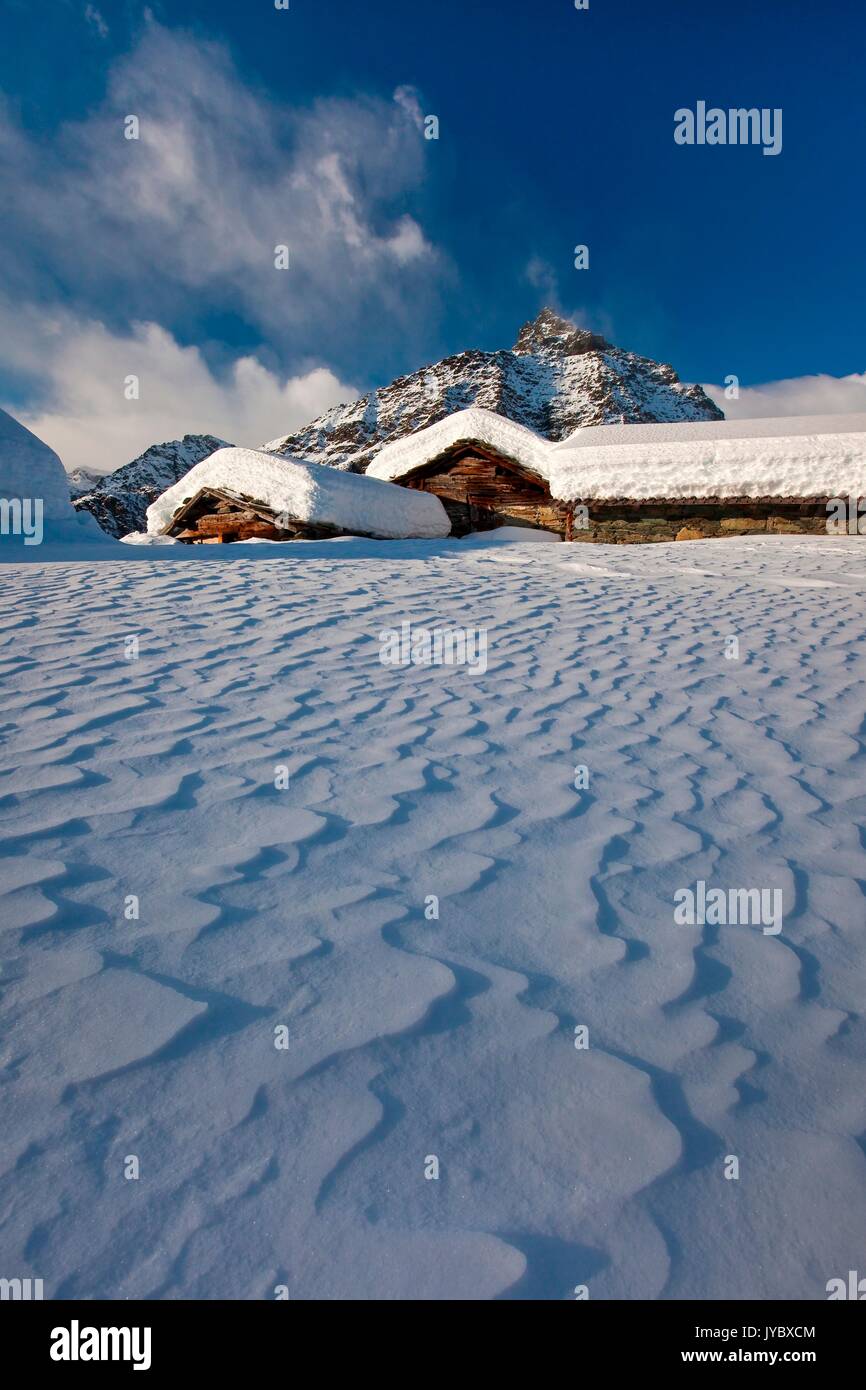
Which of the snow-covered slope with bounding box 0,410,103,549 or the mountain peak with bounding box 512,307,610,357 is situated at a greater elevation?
the mountain peak with bounding box 512,307,610,357

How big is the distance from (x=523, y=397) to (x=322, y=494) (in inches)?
3092

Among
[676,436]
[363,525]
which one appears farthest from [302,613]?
[676,436]

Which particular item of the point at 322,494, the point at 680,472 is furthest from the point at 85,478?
the point at 680,472

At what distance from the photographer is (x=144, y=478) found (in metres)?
60.2

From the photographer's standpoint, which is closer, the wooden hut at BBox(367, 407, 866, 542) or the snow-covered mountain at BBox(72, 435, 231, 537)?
the wooden hut at BBox(367, 407, 866, 542)

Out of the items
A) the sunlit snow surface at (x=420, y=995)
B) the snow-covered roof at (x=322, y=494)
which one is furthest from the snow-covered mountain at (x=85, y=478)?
the sunlit snow surface at (x=420, y=995)

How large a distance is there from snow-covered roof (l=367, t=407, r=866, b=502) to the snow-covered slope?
347 inches

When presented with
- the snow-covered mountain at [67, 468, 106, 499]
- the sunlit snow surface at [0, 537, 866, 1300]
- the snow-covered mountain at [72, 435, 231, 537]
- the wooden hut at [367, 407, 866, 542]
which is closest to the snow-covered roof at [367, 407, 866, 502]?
the wooden hut at [367, 407, 866, 542]

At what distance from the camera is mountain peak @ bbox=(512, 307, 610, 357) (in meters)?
112

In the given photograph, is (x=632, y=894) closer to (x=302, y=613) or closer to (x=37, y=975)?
(x=37, y=975)

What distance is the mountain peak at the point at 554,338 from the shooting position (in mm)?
112375

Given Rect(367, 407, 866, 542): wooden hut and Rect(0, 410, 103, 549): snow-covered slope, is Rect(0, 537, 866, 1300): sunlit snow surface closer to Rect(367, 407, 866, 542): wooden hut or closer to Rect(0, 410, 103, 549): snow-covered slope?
Rect(0, 410, 103, 549): snow-covered slope

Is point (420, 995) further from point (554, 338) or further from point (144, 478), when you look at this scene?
point (554, 338)
